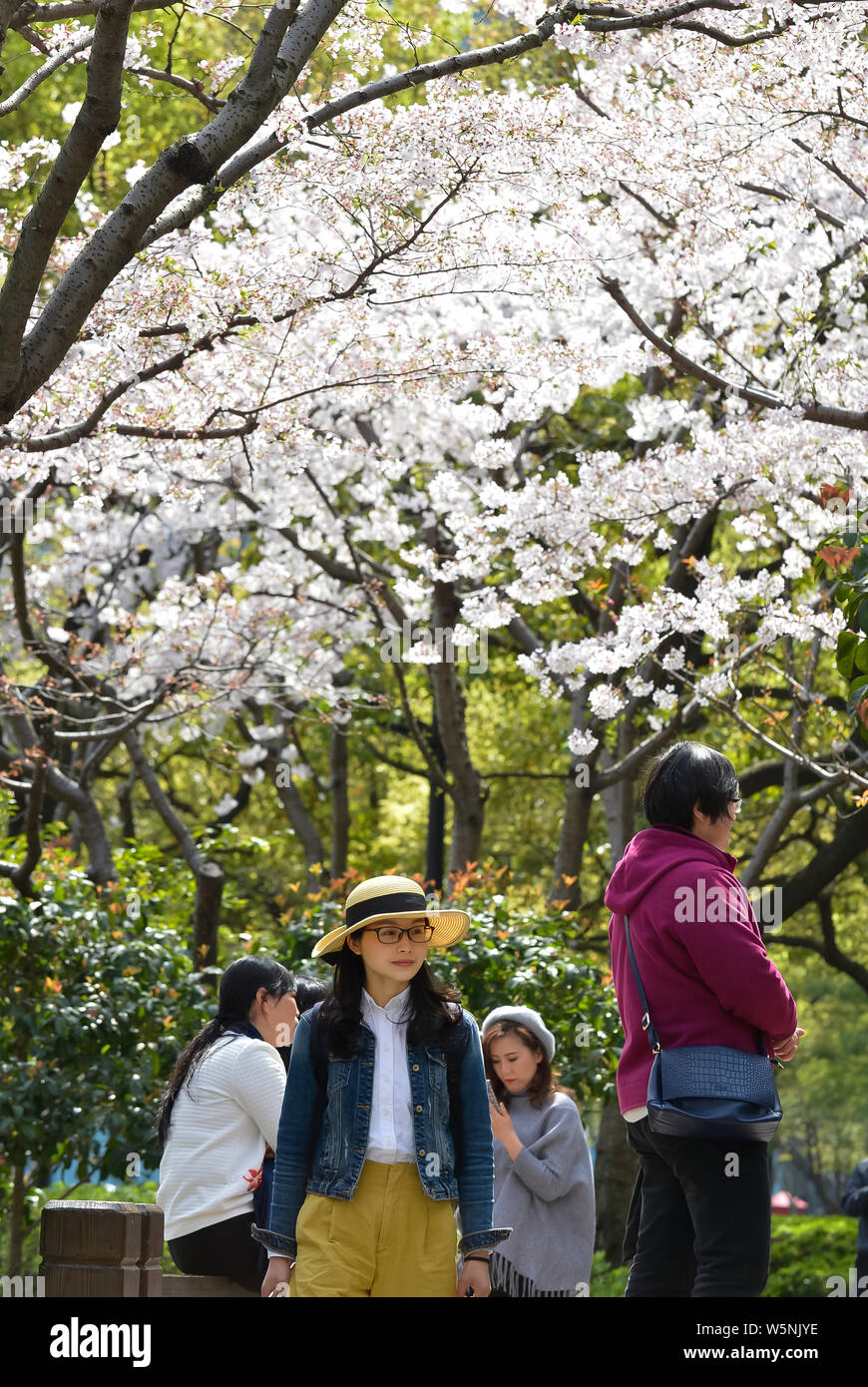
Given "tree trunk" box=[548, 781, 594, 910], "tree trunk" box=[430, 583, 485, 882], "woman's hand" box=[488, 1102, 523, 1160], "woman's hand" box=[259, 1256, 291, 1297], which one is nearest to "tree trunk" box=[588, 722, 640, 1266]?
"tree trunk" box=[548, 781, 594, 910]

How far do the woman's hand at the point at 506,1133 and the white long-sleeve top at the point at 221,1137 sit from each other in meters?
0.82

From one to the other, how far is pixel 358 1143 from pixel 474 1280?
1.38 feet

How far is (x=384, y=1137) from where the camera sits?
11.3 ft

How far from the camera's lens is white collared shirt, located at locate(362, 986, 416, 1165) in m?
3.44

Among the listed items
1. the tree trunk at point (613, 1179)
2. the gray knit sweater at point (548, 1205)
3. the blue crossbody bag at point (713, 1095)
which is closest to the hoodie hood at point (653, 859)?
the blue crossbody bag at point (713, 1095)

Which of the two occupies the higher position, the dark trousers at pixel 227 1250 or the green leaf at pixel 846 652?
the green leaf at pixel 846 652

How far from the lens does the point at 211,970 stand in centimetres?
845

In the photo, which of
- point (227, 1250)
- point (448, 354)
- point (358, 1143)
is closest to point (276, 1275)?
point (358, 1143)

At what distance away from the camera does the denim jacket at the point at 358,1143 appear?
343 cm

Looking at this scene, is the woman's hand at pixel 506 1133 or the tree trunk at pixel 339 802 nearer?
the woman's hand at pixel 506 1133

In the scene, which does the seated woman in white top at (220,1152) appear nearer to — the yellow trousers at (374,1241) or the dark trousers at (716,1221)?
the yellow trousers at (374,1241)

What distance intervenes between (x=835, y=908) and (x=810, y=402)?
565 inches

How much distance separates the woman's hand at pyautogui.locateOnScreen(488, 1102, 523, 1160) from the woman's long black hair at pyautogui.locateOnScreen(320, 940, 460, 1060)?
128 centimetres

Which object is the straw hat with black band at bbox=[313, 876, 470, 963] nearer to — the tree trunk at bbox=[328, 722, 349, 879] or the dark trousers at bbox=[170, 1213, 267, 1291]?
the dark trousers at bbox=[170, 1213, 267, 1291]
